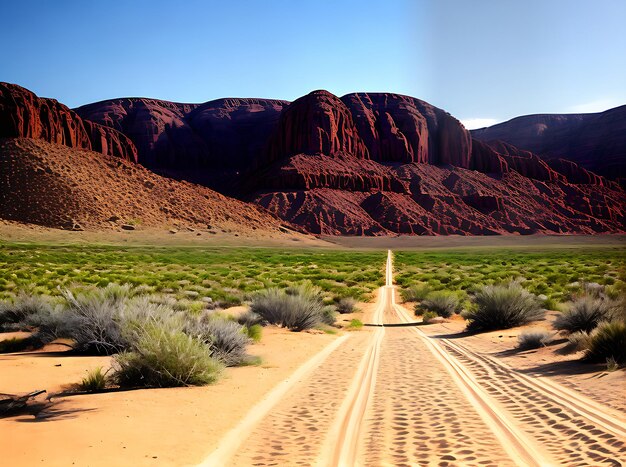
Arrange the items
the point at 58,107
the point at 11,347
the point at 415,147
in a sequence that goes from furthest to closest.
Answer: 1. the point at 415,147
2. the point at 58,107
3. the point at 11,347

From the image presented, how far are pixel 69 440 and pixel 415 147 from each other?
623 ft

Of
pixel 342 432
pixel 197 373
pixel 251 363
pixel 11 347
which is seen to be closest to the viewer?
pixel 342 432

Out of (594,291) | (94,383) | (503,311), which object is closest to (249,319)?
(503,311)

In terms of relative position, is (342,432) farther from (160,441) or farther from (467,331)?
(467,331)

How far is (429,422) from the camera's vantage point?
7.20 metres

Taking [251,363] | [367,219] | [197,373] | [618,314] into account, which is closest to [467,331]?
[618,314]

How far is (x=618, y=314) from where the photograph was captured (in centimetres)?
1248

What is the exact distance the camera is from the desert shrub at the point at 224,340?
36.8ft

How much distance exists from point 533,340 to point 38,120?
121 meters

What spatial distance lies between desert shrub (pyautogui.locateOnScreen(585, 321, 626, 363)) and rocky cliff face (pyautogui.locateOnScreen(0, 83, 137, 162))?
11551 cm

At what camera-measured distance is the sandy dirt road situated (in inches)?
231

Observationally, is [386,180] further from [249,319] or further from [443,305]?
[249,319]

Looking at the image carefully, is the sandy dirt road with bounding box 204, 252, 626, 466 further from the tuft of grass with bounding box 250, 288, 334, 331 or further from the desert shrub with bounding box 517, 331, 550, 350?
the tuft of grass with bounding box 250, 288, 334, 331

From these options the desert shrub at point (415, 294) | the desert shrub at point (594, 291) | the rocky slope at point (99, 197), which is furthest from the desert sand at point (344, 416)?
the rocky slope at point (99, 197)
